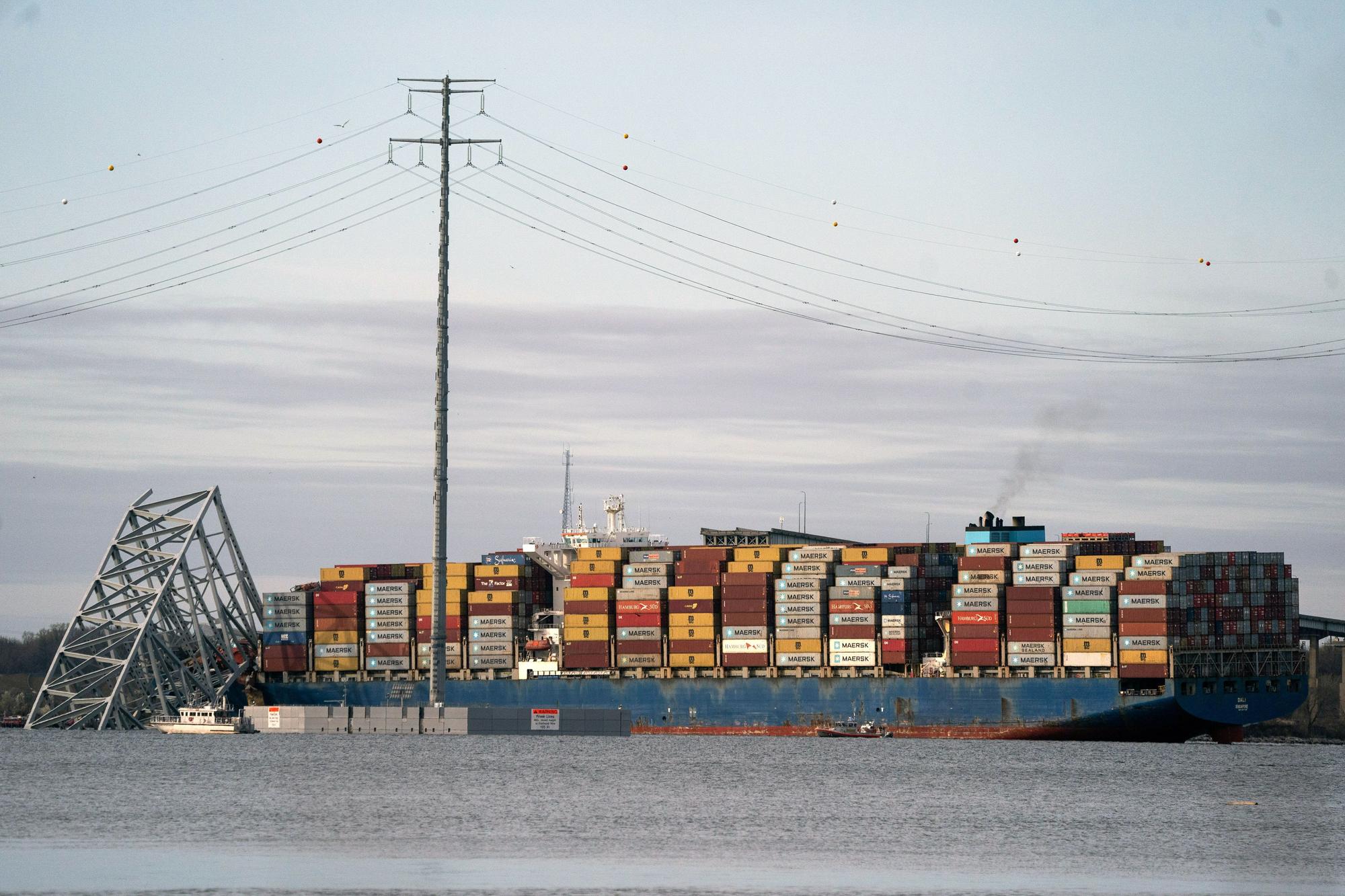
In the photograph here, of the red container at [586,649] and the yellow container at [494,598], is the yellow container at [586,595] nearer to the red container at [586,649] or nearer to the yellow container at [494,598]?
the red container at [586,649]

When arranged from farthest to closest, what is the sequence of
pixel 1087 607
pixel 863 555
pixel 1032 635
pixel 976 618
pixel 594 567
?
1. pixel 594 567
2. pixel 863 555
3. pixel 976 618
4. pixel 1032 635
5. pixel 1087 607

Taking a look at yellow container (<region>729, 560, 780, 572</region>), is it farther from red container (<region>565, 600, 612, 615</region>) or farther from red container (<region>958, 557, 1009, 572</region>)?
red container (<region>958, 557, 1009, 572</region>)

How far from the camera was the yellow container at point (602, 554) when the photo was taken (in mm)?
135750

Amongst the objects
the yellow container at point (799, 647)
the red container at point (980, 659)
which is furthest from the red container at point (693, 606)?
the red container at point (980, 659)

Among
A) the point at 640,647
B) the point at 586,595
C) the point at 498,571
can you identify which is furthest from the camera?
the point at 498,571

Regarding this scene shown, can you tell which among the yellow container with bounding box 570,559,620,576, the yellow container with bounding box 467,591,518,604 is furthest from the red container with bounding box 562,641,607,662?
the yellow container with bounding box 467,591,518,604

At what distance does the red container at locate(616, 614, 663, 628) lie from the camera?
13125 cm

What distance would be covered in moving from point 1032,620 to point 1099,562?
6.30 m

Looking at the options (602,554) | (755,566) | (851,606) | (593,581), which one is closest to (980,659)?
(851,606)

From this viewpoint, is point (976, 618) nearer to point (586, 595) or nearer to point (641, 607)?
point (641, 607)

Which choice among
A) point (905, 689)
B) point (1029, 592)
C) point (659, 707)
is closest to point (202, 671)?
point (659, 707)

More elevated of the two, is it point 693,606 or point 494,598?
point 494,598

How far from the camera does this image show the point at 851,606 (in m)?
127

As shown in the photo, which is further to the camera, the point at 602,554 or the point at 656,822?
the point at 602,554
